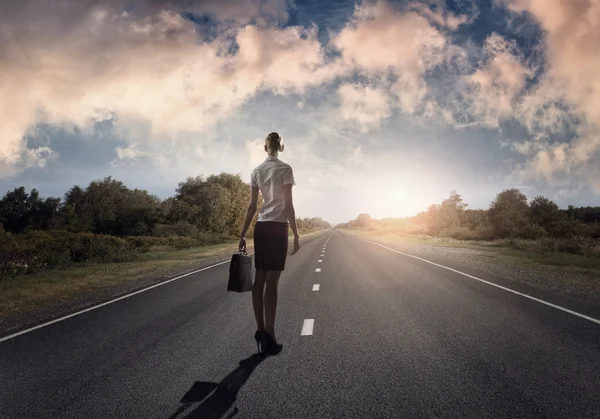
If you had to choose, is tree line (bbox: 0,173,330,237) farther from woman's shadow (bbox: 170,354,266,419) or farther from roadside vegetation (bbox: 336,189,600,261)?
woman's shadow (bbox: 170,354,266,419)

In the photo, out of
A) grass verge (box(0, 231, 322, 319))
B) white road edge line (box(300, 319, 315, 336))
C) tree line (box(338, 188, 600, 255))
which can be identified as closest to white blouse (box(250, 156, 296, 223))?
white road edge line (box(300, 319, 315, 336))

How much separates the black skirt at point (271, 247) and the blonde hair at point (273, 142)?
989mm

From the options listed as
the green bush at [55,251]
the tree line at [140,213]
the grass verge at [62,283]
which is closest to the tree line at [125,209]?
the tree line at [140,213]

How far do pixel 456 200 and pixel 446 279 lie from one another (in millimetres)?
96951

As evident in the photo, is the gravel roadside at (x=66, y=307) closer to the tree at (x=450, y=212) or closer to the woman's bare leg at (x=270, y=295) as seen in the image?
the woman's bare leg at (x=270, y=295)

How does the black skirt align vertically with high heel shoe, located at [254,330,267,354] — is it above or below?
above

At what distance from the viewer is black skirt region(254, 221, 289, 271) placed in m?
4.34

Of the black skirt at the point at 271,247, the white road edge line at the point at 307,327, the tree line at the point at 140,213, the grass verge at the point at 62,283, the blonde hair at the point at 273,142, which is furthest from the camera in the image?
the tree line at the point at 140,213

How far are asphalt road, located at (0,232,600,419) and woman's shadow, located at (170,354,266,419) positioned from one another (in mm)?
17

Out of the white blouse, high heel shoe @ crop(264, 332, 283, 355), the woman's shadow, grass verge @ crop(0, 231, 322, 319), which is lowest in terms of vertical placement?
grass verge @ crop(0, 231, 322, 319)

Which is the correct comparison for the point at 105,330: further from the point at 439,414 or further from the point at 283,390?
the point at 439,414

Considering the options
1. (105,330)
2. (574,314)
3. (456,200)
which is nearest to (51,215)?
(105,330)

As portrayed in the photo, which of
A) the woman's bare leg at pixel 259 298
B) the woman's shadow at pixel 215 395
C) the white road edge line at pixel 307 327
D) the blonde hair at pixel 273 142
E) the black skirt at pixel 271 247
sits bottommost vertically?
the white road edge line at pixel 307 327

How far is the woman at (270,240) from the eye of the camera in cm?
435
